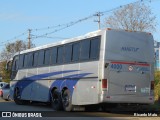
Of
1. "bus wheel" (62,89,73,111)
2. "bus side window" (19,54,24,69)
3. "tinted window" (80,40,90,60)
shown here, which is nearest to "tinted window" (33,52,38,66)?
"bus side window" (19,54,24,69)

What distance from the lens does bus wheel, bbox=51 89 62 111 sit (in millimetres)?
20125

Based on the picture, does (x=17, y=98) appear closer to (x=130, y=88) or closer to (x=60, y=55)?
(x=60, y=55)

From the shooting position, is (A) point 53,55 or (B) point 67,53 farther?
(A) point 53,55

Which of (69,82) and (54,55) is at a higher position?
(54,55)

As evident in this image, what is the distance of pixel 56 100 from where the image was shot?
20.7 metres

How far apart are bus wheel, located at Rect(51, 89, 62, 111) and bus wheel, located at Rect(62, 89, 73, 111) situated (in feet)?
1.44

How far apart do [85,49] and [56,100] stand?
3.77 metres

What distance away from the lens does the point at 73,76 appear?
19.0 m

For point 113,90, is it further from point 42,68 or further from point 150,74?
point 42,68

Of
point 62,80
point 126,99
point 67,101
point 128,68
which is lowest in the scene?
point 67,101

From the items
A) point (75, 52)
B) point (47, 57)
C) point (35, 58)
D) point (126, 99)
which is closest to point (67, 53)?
point (75, 52)

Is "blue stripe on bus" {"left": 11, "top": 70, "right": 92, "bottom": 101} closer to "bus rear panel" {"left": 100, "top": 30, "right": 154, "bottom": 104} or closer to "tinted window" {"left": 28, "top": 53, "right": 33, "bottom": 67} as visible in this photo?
"tinted window" {"left": 28, "top": 53, "right": 33, "bottom": 67}

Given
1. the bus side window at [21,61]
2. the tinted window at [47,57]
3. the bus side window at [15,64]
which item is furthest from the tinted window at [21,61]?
the tinted window at [47,57]

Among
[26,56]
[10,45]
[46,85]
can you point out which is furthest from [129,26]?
[10,45]
